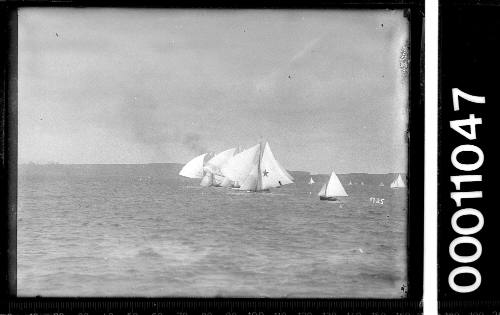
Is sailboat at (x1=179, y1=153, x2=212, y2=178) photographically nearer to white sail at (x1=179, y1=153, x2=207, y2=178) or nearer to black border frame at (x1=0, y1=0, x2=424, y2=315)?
white sail at (x1=179, y1=153, x2=207, y2=178)

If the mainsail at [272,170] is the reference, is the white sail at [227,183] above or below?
below

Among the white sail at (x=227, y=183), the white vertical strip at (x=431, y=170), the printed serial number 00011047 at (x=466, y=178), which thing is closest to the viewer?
the white vertical strip at (x=431, y=170)

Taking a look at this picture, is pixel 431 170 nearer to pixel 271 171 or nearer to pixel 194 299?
pixel 271 171

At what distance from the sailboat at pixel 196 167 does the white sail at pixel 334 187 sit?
2.29ft

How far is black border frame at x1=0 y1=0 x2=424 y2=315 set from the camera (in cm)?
277

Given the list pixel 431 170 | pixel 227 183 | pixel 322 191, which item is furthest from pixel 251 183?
pixel 431 170

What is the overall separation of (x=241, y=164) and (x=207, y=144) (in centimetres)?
22

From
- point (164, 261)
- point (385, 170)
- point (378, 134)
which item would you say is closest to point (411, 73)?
point (378, 134)

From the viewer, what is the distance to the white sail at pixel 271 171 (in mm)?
2836

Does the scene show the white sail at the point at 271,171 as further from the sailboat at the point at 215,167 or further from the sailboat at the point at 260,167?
the sailboat at the point at 215,167

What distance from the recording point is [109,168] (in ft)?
9.32

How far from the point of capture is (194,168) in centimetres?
283

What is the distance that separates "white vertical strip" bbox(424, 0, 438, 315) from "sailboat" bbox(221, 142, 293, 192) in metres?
1.47

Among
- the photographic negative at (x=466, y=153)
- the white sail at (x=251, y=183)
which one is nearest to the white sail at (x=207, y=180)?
the white sail at (x=251, y=183)
